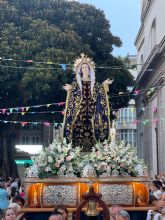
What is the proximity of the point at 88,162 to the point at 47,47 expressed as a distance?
1752cm

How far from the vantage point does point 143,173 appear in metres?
10.6

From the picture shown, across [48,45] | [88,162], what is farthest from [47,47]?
[88,162]

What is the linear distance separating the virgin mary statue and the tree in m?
11.8

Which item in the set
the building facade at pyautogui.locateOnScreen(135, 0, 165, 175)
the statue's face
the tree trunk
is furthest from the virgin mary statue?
the tree trunk

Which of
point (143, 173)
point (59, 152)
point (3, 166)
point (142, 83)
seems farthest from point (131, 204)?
point (142, 83)

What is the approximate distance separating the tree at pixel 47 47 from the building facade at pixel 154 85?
2.02m

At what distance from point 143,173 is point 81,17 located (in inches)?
837

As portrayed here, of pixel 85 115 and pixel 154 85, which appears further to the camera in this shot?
pixel 154 85

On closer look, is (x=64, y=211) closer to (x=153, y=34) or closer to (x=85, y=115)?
(x=85, y=115)

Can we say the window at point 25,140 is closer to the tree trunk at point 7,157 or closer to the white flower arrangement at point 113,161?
the tree trunk at point 7,157

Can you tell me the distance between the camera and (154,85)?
94.3 ft

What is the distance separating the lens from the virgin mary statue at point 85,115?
11.8 m

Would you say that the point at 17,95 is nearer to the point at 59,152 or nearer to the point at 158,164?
the point at 158,164

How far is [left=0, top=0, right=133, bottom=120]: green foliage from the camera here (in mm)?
26047
